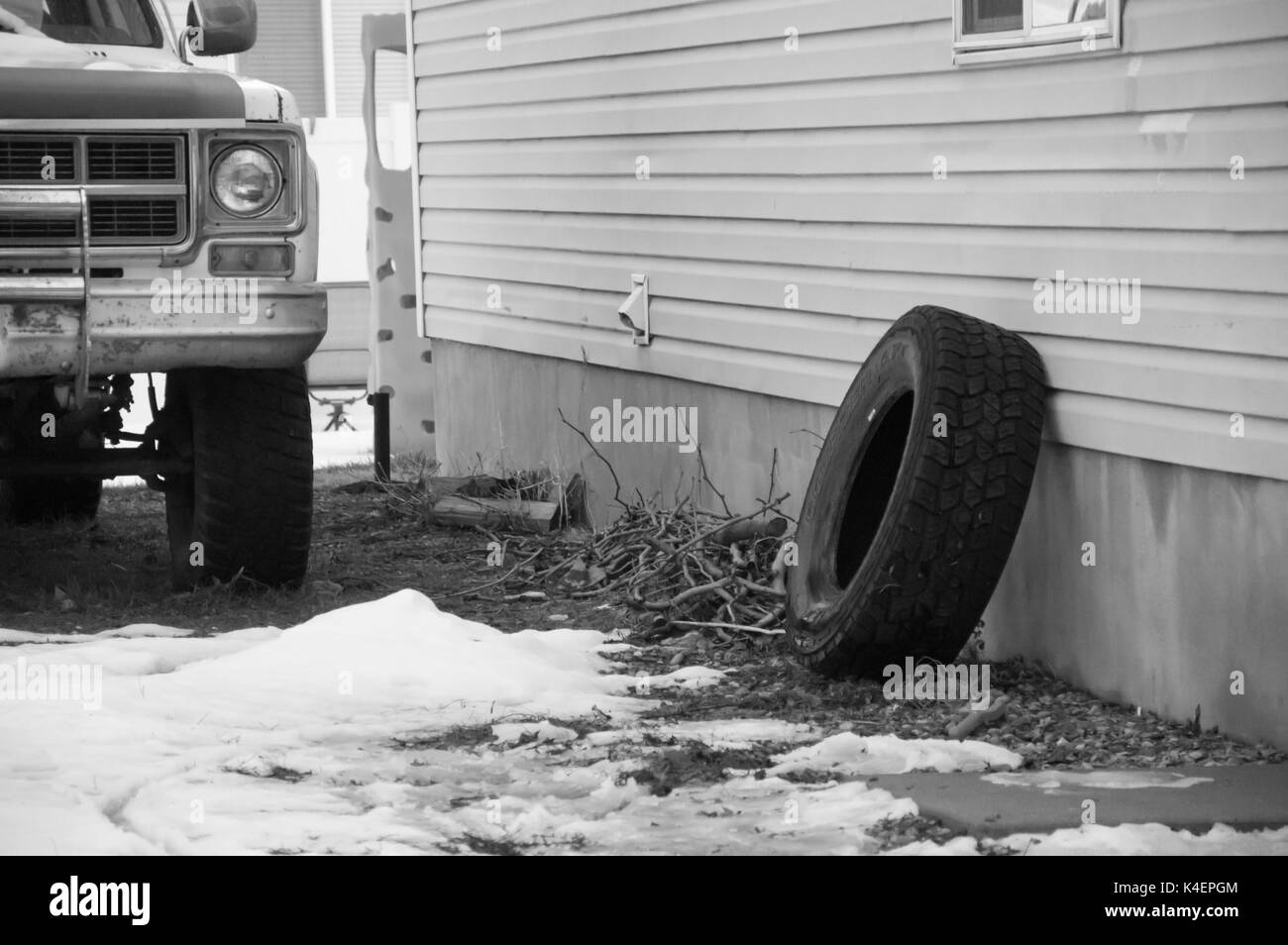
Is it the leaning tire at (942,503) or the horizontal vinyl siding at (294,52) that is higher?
the horizontal vinyl siding at (294,52)

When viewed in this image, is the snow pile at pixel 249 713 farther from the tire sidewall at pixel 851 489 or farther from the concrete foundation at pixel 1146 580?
the concrete foundation at pixel 1146 580

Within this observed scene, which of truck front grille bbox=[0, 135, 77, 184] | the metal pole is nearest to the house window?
truck front grille bbox=[0, 135, 77, 184]

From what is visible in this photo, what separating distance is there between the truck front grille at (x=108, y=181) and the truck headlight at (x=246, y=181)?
0.40 feet

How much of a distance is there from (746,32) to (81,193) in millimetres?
2694

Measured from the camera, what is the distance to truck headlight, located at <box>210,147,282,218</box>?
6.31 meters

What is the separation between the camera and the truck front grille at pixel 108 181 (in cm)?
603

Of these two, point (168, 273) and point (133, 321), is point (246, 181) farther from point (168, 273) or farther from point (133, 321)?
point (133, 321)

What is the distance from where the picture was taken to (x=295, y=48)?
18781mm

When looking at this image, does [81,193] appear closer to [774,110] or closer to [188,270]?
[188,270]

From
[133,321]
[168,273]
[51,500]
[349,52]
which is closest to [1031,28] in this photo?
[168,273]

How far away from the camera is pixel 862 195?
6.51 metres

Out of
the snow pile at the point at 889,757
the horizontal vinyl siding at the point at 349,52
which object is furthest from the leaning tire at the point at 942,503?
the horizontal vinyl siding at the point at 349,52

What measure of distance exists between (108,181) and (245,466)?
1127 millimetres

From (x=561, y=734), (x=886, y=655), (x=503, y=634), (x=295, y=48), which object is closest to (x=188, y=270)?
(x=503, y=634)
